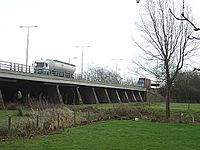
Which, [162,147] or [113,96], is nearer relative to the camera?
[162,147]

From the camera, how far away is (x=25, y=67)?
51438 mm

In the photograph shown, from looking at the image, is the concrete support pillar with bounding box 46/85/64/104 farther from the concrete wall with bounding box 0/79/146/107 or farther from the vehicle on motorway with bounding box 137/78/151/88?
the vehicle on motorway with bounding box 137/78/151/88

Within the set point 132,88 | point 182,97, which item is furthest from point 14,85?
point 182,97

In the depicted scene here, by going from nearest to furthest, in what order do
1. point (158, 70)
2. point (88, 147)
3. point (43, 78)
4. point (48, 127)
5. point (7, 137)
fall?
point (88, 147) < point (7, 137) < point (48, 127) < point (158, 70) < point (43, 78)

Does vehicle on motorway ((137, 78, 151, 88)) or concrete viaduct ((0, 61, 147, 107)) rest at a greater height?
vehicle on motorway ((137, 78, 151, 88))

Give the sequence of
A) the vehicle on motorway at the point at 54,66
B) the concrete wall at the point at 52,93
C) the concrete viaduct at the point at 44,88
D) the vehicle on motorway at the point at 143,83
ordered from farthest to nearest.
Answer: the vehicle on motorway at the point at 143,83, the vehicle on motorway at the point at 54,66, the concrete wall at the point at 52,93, the concrete viaduct at the point at 44,88

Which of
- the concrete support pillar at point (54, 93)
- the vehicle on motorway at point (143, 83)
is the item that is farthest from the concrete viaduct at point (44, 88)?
the vehicle on motorway at point (143, 83)

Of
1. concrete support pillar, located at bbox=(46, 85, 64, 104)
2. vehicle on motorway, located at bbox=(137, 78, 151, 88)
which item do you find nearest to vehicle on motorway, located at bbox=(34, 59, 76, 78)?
concrete support pillar, located at bbox=(46, 85, 64, 104)

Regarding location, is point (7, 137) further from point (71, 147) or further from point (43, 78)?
point (43, 78)

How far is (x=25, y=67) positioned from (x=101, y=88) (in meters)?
42.4

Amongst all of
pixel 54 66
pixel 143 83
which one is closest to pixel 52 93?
pixel 54 66

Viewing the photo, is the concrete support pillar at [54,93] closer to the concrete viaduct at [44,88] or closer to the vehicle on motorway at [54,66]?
the concrete viaduct at [44,88]

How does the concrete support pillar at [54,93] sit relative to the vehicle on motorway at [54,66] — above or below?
below

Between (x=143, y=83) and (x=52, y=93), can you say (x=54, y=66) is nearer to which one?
(x=52, y=93)
